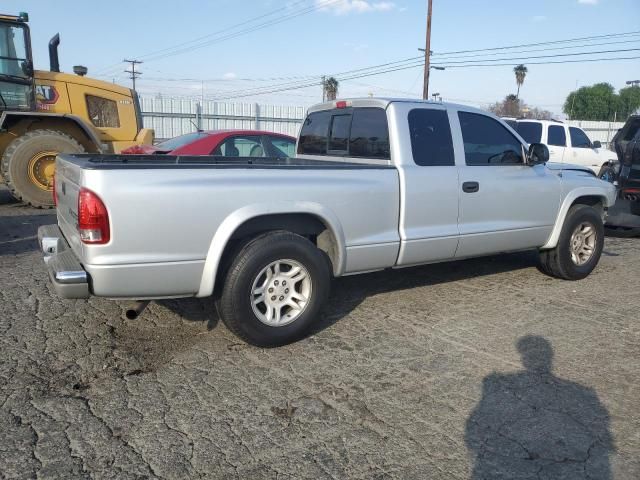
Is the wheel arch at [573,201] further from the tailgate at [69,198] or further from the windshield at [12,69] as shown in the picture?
the windshield at [12,69]

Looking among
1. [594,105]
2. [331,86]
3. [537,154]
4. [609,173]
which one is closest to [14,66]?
[537,154]

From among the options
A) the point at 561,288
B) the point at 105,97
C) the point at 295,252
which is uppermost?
the point at 105,97

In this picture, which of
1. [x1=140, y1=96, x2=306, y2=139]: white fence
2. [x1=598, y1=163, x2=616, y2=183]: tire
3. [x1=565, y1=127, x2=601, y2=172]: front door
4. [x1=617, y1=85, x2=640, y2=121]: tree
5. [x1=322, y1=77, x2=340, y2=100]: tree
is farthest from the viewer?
[x1=617, y1=85, x2=640, y2=121]: tree

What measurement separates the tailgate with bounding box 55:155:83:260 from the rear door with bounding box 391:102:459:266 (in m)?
2.47

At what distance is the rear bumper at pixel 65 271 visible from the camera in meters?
3.39

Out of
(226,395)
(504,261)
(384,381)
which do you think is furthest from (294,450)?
(504,261)

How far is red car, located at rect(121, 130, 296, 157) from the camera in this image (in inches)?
325

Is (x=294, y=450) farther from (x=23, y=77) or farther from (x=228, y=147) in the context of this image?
(x=23, y=77)

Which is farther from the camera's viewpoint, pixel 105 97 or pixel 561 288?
pixel 105 97

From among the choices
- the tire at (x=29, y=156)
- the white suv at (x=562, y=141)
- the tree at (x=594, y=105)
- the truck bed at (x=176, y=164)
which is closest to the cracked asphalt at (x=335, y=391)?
the truck bed at (x=176, y=164)

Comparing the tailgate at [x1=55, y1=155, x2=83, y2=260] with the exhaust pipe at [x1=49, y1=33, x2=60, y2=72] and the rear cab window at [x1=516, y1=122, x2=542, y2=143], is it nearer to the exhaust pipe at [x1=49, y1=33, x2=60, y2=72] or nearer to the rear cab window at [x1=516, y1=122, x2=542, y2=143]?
the exhaust pipe at [x1=49, y1=33, x2=60, y2=72]

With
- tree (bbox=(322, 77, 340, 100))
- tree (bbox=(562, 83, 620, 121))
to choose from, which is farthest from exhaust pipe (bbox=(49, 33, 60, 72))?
tree (bbox=(562, 83, 620, 121))

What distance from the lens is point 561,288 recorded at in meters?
5.84

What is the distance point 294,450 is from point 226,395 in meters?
0.72
